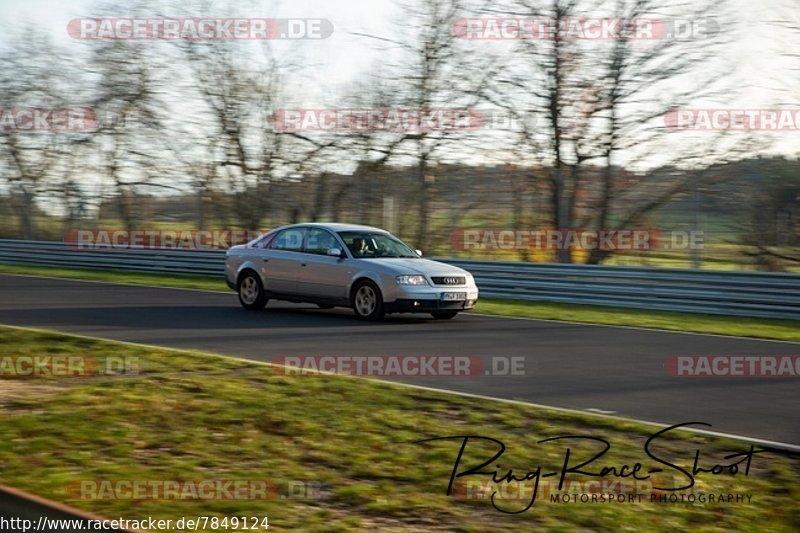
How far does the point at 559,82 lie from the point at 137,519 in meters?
20.5

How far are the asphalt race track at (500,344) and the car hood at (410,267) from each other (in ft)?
2.51

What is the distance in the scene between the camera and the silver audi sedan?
15.7 metres

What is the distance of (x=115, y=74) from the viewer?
33.8 m

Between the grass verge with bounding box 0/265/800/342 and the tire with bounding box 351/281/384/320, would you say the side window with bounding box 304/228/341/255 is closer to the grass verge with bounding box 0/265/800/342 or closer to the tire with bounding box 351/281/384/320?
the tire with bounding box 351/281/384/320

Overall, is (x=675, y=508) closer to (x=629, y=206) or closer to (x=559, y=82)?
(x=629, y=206)

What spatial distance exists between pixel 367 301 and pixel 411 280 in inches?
31.9

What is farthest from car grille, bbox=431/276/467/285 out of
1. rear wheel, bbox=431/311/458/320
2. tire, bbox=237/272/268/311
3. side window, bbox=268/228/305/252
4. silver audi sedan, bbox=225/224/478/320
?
tire, bbox=237/272/268/311

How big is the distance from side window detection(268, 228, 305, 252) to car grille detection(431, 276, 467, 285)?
252 cm

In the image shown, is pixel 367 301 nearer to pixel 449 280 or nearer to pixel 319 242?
pixel 449 280

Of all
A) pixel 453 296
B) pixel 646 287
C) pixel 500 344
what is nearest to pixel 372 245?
pixel 453 296

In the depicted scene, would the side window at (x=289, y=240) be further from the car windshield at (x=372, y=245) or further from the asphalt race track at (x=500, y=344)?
the asphalt race track at (x=500, y=344)

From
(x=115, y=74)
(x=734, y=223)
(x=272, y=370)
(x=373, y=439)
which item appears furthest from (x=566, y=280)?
(x=115, y=74)

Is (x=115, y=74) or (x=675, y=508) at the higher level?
(x=115, y=74)

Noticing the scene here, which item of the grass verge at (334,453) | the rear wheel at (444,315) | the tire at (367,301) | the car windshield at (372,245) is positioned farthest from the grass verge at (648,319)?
the grass verge at (334,453)
